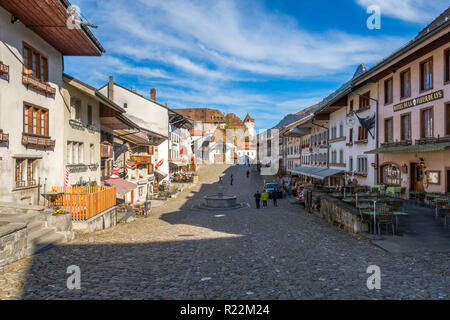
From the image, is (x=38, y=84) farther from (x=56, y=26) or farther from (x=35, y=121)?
(x=56, y=26)

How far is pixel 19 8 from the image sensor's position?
1188 centimetres

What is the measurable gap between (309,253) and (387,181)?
15657mm

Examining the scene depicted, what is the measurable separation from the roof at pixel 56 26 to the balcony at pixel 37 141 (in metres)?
4.62

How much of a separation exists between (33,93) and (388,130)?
849 inches

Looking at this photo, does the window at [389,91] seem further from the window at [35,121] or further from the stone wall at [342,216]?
the window at [35,121]

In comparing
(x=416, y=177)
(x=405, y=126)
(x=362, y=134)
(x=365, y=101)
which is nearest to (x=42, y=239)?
(x=416, y=177)

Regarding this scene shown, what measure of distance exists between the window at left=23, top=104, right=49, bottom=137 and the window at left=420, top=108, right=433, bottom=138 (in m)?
19.8

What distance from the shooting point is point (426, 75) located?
1816 centimetres

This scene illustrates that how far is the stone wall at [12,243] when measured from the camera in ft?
25.0

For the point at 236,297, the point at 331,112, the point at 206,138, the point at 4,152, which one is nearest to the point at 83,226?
the point at 4,152

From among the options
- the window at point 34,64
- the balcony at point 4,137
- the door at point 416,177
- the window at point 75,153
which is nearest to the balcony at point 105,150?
the window at point 75,153

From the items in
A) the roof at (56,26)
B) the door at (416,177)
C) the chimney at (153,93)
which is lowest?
the door at (416,177)
